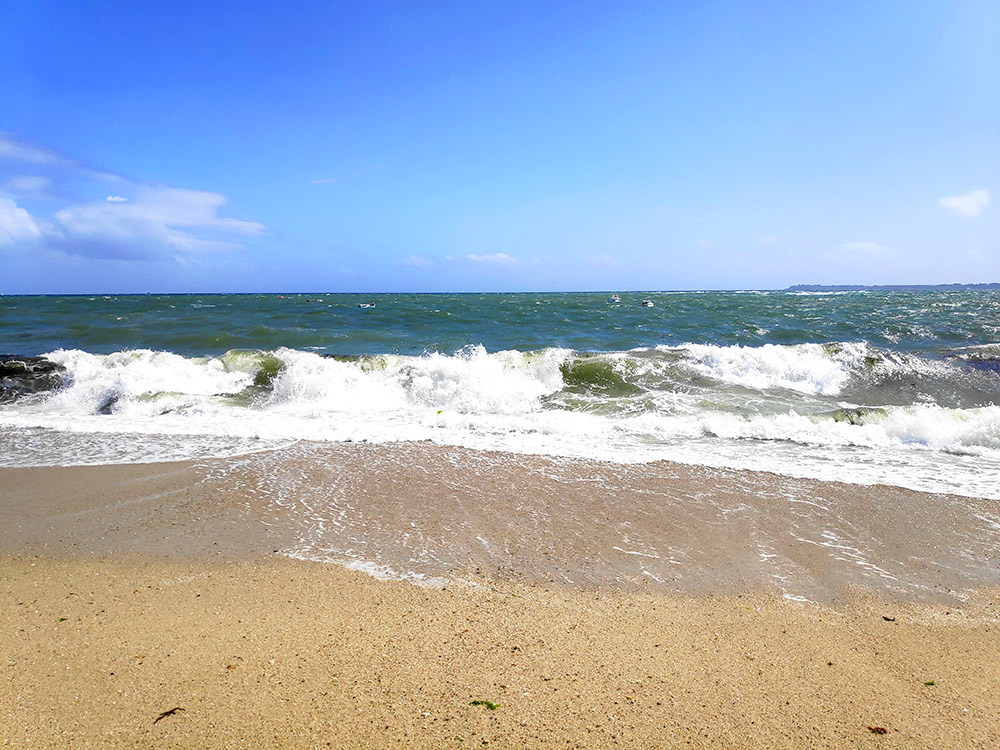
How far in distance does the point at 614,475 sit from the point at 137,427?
7.26 metres

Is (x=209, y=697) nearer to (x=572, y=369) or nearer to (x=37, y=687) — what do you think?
(x=37, y=687)

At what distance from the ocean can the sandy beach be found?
135 cm

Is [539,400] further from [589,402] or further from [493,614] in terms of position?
[493,614]

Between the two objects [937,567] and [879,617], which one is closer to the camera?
[879,617]

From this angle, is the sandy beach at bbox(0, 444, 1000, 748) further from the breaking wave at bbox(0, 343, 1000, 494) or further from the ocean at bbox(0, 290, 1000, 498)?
the breaking wave at bbox(0, 343, 1000, 494)

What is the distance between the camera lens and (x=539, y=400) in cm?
1098

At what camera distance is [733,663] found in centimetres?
289

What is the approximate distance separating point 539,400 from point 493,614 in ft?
25.5

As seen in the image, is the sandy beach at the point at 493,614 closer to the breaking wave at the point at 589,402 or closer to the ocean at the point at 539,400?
the ocean at the point at 539,400

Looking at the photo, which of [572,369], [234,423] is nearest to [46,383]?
[234,423]

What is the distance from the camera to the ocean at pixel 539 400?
23.3 feet

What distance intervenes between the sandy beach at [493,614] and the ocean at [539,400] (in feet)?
4.42

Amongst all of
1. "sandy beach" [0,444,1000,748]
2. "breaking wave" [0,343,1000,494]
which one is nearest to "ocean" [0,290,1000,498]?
"breaking wave" [0,343,1000,494]

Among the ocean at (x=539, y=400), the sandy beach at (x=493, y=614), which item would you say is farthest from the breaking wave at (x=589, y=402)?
the sandy beach at (x=493, y=614)
